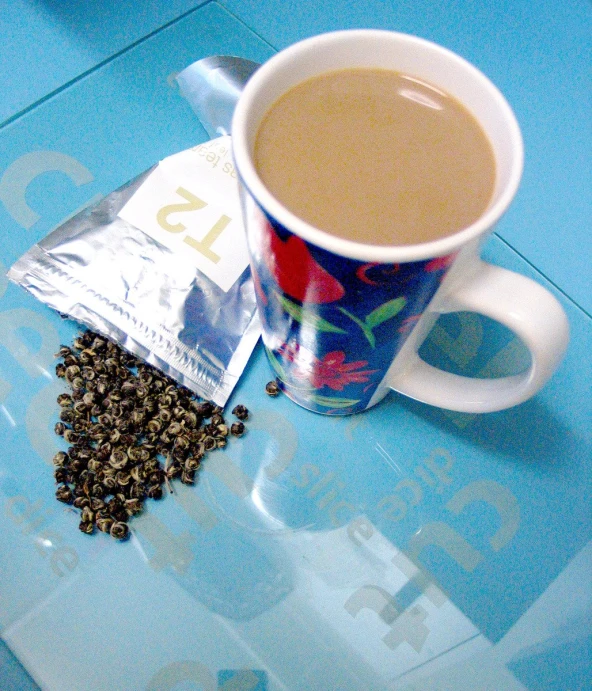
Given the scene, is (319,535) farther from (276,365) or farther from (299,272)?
(299,272)

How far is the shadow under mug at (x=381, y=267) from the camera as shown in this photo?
0.34 metres

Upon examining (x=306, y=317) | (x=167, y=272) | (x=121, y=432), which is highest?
(x=306, y=317)

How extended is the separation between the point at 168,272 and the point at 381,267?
14.4 inches

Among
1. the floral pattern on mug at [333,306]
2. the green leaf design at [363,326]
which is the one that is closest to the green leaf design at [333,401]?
the floral pattern on mug at [333,306]

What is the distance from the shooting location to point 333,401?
0.59m

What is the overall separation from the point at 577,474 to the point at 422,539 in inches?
7.3

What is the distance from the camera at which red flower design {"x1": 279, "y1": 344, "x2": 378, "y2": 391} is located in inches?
18.9

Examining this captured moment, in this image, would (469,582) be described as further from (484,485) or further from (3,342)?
(3,342)

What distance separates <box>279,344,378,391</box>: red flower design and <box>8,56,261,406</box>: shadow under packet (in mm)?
126

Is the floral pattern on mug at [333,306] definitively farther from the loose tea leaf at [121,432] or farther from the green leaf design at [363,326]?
the loose tea leaf at [121,432]

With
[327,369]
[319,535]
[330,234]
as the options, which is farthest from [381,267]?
[319,535]

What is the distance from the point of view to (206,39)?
0.83m

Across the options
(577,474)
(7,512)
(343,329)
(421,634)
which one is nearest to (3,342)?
(7,512)

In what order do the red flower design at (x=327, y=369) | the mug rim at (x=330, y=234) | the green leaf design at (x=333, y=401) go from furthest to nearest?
the green leaf design at (x=333, y=401), the red flower design at (x=327, y=369), the mug rim at (x=330, y=234)
